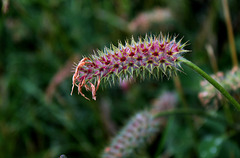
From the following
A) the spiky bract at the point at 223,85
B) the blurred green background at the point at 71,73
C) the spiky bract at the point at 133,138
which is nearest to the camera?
the spiky bract at the point at 223,85

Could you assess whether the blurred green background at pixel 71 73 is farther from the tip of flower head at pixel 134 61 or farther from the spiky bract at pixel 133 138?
the tip of flower head at pixel 134 61

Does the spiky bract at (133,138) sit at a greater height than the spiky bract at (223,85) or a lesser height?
lesser

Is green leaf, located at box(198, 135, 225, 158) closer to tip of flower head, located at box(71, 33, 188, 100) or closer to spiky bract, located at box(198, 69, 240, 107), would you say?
spiky bract, located at box(198, 69, 240, 107)

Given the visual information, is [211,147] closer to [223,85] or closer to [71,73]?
[223,85]

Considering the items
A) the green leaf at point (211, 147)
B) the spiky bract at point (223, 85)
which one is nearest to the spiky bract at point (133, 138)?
the green leaf at point (211, 147)

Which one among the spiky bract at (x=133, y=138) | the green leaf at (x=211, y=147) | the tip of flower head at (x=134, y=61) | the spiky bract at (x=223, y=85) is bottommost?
the green leaf at (x=211, y=147)

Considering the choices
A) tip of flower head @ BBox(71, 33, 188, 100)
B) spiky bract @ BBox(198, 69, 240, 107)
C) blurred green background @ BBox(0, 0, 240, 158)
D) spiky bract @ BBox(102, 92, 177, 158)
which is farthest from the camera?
blurred green background @ BBox(0, 0, 240, 158)

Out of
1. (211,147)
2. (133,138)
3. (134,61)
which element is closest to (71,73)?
(133,138)

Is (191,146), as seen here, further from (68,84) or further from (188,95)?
(68,84)

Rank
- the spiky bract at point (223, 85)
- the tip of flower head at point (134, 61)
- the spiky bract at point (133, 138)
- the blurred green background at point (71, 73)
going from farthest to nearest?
1. the blurred green background at point (71, 73)
2. the spiky bract at point (133, 138)
3. the spiky bract at point (223, 85)
4. the tip of flower head at point (134, 61)

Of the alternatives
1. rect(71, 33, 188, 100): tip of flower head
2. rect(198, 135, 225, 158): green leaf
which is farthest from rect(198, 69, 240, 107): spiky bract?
rect(71, 33, 188, 100): tip of flower head
